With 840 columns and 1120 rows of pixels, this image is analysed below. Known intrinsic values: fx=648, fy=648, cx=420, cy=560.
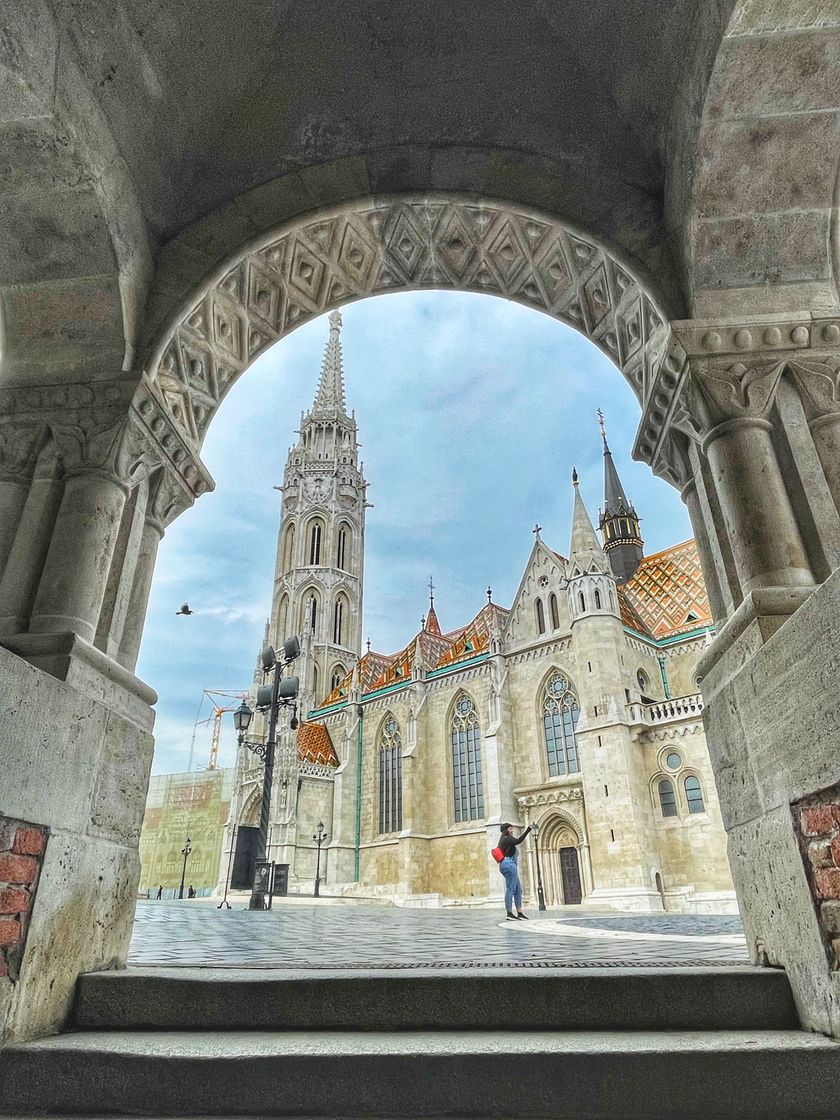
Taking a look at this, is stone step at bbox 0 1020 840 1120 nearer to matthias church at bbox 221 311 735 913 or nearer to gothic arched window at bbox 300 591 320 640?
matthias church at bbox 221 311 735 913

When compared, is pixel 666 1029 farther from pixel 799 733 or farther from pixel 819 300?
pixel 819 300

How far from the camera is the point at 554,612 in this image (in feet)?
90.6

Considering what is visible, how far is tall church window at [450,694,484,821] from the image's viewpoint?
27306 millimetres

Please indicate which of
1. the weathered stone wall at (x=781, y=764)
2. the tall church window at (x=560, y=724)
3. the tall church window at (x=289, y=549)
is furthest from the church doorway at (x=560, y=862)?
the tall church window at (x=289, y=549)

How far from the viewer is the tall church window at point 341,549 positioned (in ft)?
150

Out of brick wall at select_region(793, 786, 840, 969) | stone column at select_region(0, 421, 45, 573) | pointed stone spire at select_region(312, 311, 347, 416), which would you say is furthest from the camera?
pointed stone spire at select_region(312, 311, 347, 416)

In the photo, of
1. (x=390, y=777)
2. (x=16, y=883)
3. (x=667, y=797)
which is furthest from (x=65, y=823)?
(x=390, y=777)

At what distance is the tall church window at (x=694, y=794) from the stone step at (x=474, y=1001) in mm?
21115

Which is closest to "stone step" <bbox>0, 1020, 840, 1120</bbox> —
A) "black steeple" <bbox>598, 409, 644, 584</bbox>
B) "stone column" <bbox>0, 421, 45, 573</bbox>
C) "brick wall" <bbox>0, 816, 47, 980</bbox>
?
"brick wall" <bbox>0, 816, 47, 980</bbox>

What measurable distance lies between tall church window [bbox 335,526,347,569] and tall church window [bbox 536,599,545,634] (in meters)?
20.3

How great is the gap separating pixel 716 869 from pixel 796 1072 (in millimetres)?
21206

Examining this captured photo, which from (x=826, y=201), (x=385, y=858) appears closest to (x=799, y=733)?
(x=826, y=201)

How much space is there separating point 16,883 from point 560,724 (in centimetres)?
2465

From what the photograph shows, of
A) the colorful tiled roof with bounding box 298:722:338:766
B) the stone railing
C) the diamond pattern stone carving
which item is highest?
the colorful tiled roof with bounding box 298:722:338:766
